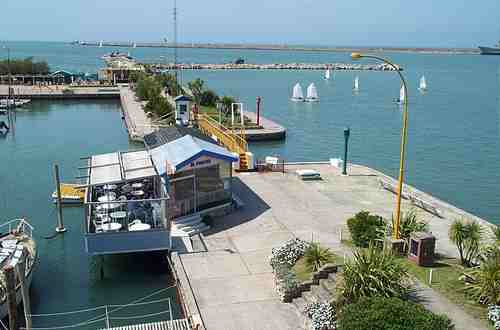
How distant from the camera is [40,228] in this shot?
77.0 feet

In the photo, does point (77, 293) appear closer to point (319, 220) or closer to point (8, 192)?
point (319, 220)

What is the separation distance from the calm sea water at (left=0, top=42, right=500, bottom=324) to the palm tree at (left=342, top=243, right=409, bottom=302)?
724 centimetres

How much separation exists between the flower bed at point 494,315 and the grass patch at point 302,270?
14.9 ft

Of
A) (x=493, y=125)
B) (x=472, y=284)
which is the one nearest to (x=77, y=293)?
(x=472, y=284)

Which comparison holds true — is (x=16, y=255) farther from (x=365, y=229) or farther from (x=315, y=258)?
(x=365, y=229)

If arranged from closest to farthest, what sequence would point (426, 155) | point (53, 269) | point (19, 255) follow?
point (19, 255), point (53, 269), point (426, 155)

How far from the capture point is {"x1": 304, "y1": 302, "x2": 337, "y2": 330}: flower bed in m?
13.0

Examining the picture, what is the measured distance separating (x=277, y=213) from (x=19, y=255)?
10.1 m

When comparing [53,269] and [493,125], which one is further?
[493,125]

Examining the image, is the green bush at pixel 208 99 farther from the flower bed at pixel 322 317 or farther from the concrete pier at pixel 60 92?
the flower bed at pixel 322 317

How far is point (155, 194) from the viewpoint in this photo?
2234 centimetres

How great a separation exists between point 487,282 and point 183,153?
12056mm

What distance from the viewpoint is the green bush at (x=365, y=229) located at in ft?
60.3

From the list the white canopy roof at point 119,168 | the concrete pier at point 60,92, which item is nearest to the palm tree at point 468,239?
the white canopy roof at point 119,168
